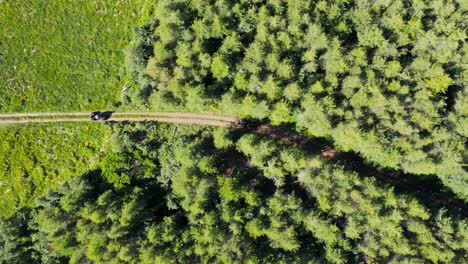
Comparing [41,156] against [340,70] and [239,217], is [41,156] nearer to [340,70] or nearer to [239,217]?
[239,217]

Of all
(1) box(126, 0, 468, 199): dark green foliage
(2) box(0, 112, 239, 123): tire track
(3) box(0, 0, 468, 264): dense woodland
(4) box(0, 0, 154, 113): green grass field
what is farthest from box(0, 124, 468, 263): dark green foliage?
(4) box(0, 0, 154, 113): green grass field

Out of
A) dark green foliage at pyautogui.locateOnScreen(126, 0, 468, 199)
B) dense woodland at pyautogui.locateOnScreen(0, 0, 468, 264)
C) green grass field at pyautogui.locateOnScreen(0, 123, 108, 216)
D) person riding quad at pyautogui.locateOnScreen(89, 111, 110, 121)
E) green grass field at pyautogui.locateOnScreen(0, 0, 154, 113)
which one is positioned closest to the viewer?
dense woodland at pyautogui.locateOnScreen(0, 0, 468, 264)

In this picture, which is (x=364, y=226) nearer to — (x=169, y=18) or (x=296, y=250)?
(x=296, y=250)

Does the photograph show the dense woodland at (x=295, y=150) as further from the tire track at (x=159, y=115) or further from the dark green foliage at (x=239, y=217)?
the tire track at (x=159, y=115)

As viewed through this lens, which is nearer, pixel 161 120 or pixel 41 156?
pixel 161 120

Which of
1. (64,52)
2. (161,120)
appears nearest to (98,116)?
(161,120)

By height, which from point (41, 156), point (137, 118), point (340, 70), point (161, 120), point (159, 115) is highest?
point (340, 70)

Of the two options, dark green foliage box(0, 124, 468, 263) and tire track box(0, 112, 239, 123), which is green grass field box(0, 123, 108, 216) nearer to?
tire track box(0, 112, 239, 123)
